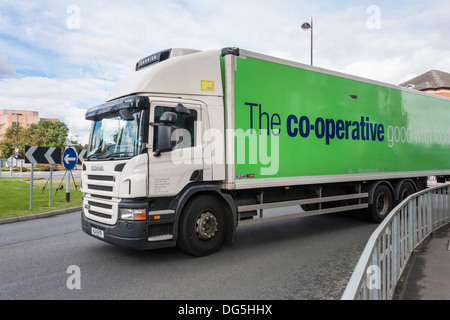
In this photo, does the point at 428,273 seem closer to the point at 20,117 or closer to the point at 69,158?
the point at 69,158

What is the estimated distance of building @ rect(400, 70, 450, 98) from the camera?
43188 mm

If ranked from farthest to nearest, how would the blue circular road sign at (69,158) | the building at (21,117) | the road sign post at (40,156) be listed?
the building at (21,117) → the blue circular road sign at (69,158) → the road sign post at (40,156)

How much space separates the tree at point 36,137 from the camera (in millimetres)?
59719

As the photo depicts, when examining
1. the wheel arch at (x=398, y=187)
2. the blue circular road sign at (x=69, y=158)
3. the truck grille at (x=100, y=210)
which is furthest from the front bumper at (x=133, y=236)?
the blue circular road sign at (x=69, y=158)

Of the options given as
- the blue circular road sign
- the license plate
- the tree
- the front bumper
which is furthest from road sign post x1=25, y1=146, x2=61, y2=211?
the tree

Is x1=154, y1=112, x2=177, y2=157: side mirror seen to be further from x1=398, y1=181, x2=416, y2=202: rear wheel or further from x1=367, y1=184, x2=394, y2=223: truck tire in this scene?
x1=398, y1=181, x2=416, y2=202: rear wheel

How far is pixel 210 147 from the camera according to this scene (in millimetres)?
5855

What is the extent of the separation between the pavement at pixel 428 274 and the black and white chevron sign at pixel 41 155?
10.8m

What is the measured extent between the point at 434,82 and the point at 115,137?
160 feet

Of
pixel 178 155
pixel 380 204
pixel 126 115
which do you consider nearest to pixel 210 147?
pixel 178 155

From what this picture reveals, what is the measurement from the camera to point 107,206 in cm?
546

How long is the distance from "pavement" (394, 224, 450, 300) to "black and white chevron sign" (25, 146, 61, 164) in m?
10.8

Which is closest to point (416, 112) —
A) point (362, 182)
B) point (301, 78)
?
point (362, 182)
